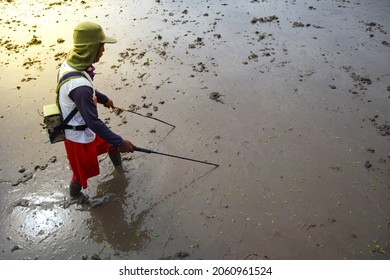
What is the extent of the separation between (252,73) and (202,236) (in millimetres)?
2994

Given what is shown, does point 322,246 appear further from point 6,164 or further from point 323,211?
point 6,164

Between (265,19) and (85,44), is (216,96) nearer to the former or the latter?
(85,44)

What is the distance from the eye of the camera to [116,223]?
9.39ft

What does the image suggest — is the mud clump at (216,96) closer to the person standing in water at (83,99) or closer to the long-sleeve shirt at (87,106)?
the person standing in water at (83,99)

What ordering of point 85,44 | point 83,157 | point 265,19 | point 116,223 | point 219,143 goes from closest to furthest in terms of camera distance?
point 85,44
point 83,157
point 116,223
point 219,143
point 265,19

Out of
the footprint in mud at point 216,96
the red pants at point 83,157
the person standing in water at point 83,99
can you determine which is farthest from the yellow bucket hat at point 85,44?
the footprint in mud at point 216,96

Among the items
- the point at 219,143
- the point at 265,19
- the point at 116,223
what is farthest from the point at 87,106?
the point at 265,19

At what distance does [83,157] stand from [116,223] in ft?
2.44

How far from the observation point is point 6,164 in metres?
3.48

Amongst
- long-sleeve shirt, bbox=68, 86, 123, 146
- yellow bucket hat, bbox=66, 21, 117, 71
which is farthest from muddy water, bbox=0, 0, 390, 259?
yellow bucket hat, bbox=66, 21, 117, 71

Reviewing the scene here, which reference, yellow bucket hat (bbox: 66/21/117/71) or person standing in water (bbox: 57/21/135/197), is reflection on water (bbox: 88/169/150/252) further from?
yellow bucket hat (bbox: 66/21/117/71)

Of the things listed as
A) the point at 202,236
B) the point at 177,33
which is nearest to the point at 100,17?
the point at 177,33

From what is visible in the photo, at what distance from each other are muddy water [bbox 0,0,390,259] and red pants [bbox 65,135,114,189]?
1.39ft

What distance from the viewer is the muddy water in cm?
270
